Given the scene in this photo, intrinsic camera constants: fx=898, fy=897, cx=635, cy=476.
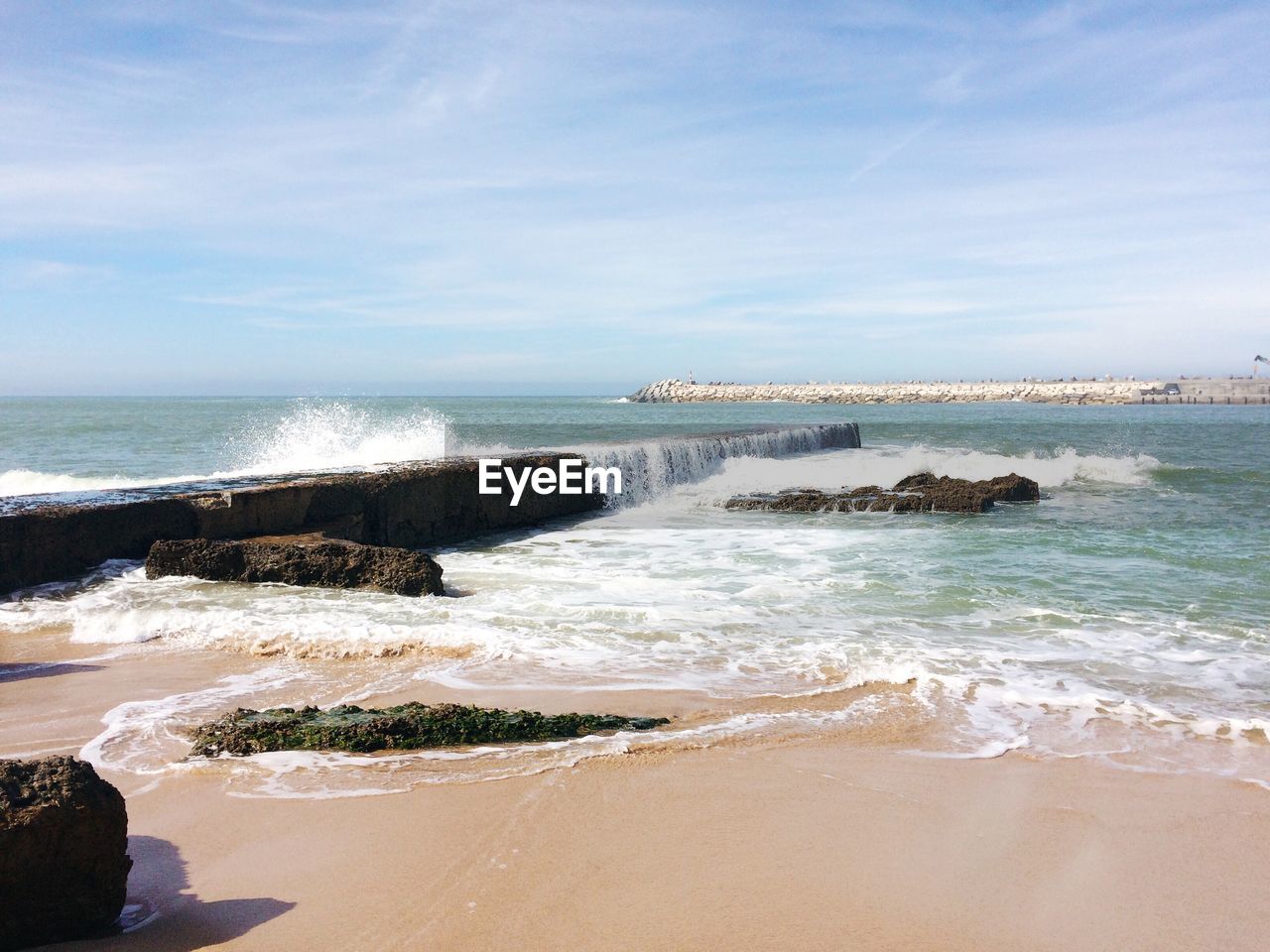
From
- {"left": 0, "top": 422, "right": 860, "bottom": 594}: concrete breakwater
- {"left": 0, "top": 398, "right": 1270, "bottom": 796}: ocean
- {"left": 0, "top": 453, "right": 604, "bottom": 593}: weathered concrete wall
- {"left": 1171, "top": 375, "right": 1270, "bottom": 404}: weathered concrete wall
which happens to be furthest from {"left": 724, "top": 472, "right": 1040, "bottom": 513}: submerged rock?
{"left": 1171, "top": 375, "right": 1270, "bottom": 404}: weathered concrete wall

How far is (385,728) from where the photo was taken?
4.10 meters

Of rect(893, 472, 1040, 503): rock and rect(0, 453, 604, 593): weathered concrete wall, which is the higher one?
rect(0, 453, 604, 593): weathered concrete wall

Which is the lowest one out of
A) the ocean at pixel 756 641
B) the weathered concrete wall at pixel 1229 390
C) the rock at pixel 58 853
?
the ocean at pixel 756 641

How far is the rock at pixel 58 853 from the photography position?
2385mm

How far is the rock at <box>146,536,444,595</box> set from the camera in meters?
7.39

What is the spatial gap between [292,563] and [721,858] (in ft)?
18.0

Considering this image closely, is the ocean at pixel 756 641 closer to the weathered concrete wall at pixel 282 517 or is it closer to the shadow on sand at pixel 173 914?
the weathered concrete wall at pixel 282 517

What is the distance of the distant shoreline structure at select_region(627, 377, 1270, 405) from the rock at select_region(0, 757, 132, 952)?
77861 millimetres

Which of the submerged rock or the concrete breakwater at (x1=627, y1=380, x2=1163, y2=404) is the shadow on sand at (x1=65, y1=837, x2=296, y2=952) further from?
the concrete breakwater at (x1=627, y1=380, x2=1163, y2=404)

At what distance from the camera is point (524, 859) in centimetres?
306

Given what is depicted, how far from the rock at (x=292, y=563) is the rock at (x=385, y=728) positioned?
9.87 feet

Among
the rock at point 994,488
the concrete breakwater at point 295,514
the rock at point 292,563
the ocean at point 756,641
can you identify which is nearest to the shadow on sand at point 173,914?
the ocean at point 756,641

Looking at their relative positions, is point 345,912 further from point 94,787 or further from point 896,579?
point 896,579

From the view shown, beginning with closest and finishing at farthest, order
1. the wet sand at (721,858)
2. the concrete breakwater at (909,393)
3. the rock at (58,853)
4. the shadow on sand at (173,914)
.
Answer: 1. the rock at (58,853)
2. the shadow on sand at (173,914)
3. the wet sand at (721,858)
4. the concrete breakwater at (909,393)
